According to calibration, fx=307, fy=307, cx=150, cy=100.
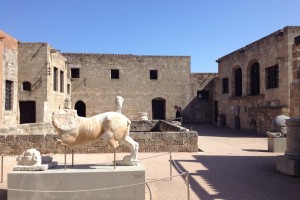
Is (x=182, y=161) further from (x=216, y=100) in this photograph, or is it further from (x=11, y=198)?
(x=216, y=100)

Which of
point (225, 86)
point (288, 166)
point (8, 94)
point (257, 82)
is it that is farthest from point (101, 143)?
point (225, 86)

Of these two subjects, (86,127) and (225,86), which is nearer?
(86,127)

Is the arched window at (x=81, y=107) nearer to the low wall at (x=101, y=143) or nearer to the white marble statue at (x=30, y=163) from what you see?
the low wall at (x=101, y=143)

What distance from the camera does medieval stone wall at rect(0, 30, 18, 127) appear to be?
15.5m

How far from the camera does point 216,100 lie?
2577 centimetres

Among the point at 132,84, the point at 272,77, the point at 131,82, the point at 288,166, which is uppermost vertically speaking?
the point at 131,82

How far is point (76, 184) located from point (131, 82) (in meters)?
22.3

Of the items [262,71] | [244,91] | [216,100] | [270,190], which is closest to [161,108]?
[216,100]

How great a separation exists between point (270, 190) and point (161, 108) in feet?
71.7

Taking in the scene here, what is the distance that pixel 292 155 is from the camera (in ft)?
25.3

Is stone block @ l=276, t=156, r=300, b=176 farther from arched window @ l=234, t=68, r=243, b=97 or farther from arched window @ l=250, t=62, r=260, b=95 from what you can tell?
arched window @ l=234, t=68, r=243, b=97

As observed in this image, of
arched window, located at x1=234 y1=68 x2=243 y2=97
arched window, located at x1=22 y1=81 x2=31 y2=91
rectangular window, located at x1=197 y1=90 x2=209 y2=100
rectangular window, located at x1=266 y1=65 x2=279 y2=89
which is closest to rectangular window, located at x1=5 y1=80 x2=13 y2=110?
arched window, located at x1=22 y1=81 x2=31 y2=91

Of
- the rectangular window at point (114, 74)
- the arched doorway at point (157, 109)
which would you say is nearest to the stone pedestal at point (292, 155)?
the arched doorway at point (157, 109)

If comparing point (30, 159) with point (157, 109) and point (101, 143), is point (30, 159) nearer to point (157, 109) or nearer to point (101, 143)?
point (101, 143)
